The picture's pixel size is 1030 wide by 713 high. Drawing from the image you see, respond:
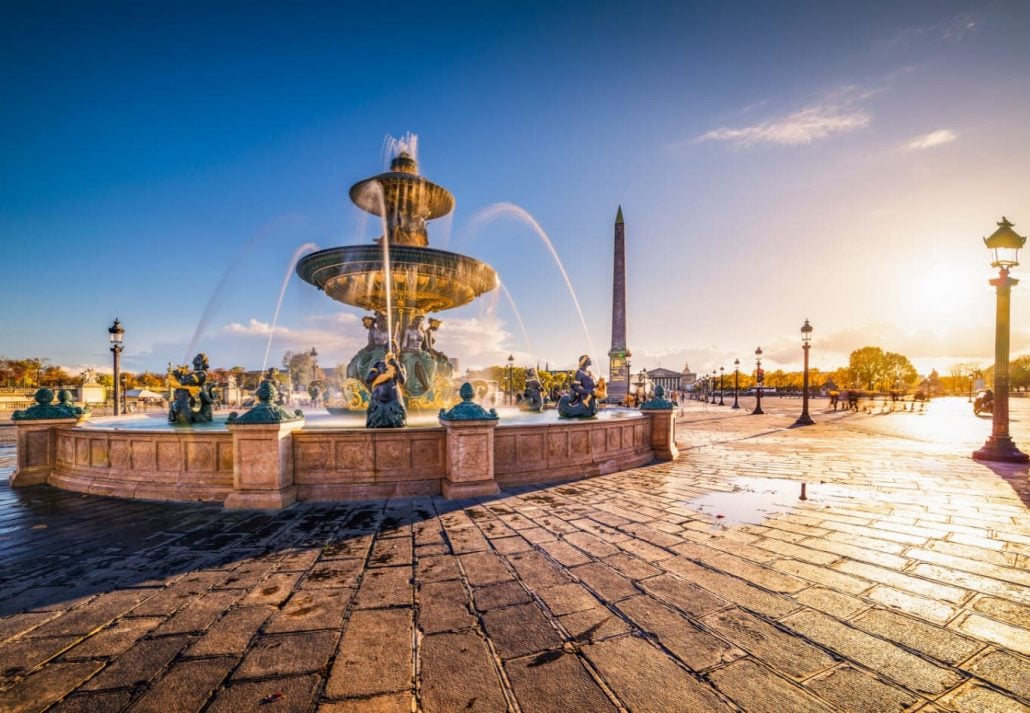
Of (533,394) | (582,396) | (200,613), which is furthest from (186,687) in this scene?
(533,394)

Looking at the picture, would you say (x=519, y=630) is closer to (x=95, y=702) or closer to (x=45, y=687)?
(x=95, y=702)

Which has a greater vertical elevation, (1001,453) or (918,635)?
(918,635)

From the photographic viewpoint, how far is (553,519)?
5129 millimetres

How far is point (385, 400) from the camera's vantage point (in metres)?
7.19

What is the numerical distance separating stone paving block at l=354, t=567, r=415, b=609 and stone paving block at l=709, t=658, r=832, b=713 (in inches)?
82.2

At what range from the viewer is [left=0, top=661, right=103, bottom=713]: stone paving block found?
210 cm

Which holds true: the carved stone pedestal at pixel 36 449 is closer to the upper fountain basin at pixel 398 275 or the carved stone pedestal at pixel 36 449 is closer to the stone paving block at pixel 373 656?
the upper fountain basin at pixel 398 275

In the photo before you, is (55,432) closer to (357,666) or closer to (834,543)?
(357,666)

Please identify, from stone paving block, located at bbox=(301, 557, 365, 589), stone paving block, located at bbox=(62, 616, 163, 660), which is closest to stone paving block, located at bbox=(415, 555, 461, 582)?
stone paving block, located at bbox=(301, 557, 365, 589)

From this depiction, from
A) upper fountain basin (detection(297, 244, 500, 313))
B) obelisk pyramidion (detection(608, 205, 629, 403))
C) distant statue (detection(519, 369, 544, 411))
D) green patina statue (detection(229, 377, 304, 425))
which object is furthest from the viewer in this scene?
obelisk pyramidion (detection(608, 205, 629, 403))

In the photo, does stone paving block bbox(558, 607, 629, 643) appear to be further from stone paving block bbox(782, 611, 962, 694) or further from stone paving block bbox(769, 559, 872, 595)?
stone paving block bbox(769, 559, 872, 595)

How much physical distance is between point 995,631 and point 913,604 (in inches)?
15.6

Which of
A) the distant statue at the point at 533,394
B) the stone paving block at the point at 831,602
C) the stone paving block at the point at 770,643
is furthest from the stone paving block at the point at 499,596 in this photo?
the distant statue at the point at 533,394

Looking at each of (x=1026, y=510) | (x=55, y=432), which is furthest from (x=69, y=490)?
(x=1026, y=510)
